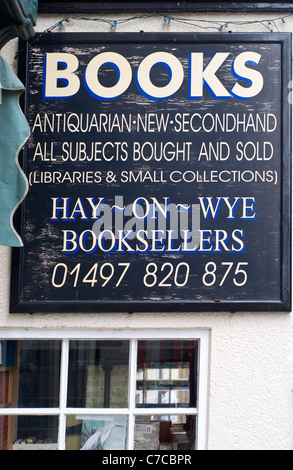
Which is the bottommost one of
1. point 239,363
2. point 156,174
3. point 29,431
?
point 29,431

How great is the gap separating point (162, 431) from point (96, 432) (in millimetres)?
521

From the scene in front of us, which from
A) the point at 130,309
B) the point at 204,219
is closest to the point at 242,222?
the point at 204,219

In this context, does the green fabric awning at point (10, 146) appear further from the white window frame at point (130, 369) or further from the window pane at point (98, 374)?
the window pane at point (98, 374)

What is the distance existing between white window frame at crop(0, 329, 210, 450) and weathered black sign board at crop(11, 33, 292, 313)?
0.23 m

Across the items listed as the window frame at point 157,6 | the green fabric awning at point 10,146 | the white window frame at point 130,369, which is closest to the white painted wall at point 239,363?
the white window frame at point 130,369

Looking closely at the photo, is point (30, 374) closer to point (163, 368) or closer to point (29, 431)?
point (29, 431)

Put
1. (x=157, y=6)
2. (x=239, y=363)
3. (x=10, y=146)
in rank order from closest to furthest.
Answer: (x=10, y=146)
(x=239, y=363)
(x=157, y=6)

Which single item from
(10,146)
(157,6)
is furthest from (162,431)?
(157,6)

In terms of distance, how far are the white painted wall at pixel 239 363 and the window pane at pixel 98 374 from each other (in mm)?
207

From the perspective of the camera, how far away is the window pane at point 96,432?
393cm

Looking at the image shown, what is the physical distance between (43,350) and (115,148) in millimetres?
1717

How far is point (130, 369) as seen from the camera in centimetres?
398

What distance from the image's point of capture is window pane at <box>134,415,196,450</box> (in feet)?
13.0

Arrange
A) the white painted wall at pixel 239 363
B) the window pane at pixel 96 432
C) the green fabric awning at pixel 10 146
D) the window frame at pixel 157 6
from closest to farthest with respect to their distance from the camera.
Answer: the green fabric awning at pixel 10 146, the white painted wall at pixel 239 363, the window pane at pixel 96 432, the window frame at pixel 157 6
